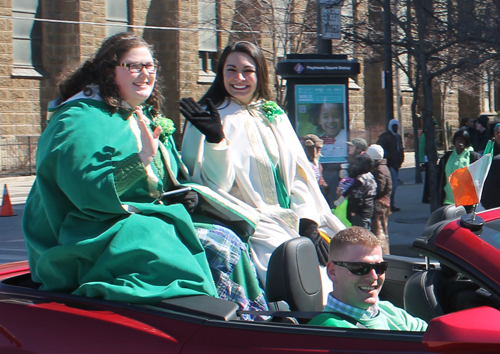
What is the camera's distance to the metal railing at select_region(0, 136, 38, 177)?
21.5m

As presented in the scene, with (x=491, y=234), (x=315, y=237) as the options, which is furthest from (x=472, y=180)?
(x=315, y=237)

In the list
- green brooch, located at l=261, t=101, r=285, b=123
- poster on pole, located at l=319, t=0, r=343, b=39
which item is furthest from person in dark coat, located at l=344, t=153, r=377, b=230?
poster on pole, located at l=319, t=0, r=343, b=39

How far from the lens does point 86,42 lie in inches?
917

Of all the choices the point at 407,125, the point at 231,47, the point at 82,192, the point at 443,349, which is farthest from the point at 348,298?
the point at 407,125

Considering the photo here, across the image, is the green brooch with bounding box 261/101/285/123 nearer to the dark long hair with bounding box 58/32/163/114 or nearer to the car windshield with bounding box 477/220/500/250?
the dark long hair with bounding box 58/32/163/114

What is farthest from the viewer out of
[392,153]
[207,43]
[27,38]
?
[207,43]

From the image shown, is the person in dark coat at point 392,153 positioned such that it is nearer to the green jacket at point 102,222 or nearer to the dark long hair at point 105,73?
the dark long hair at point 105,73

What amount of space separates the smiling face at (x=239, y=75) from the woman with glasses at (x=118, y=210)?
0.51m

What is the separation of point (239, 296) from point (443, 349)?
125cm

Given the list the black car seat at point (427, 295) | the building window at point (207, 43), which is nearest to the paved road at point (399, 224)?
the black car seat at point (427, 295)

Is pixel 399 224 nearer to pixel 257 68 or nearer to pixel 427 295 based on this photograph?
pixel 257 68

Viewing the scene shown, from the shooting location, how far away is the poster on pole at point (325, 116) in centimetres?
984

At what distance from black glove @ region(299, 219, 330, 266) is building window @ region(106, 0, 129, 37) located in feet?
72.8

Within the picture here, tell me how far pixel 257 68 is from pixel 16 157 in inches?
768
